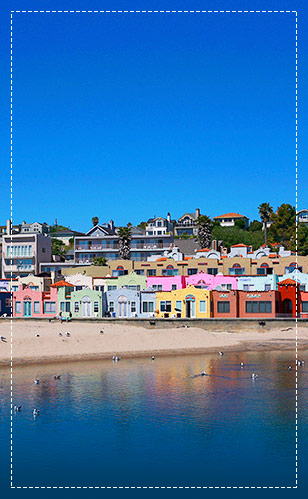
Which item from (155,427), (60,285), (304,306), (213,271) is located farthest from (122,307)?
(155,427)

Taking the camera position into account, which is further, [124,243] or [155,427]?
[124,243]

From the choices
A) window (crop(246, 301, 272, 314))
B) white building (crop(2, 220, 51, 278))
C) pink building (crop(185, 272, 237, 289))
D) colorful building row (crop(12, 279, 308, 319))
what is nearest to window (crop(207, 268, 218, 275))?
pink building (crop(185, 272, 237, 289))

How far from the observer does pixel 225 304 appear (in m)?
86.0

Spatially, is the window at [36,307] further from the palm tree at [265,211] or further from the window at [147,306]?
the palm tree at [265,211]

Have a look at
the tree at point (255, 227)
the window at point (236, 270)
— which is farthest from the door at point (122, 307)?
the tree at point (255, 227)

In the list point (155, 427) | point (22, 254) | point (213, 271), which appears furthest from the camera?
point (22, 254)

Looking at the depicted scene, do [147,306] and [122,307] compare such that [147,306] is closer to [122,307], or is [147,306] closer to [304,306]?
[122,307]

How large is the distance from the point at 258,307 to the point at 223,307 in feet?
16.1

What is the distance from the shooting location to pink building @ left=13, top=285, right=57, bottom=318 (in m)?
91.6

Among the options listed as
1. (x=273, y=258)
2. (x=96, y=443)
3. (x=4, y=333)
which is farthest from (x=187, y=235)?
(x=96, y=443)

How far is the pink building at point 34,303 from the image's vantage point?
3607 inches

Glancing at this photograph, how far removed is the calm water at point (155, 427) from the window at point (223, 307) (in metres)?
26.7

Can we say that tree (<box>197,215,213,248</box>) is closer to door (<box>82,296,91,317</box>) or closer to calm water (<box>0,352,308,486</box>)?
door (<box>82,296,91,317</box>)

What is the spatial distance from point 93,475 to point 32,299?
62.5 metres
